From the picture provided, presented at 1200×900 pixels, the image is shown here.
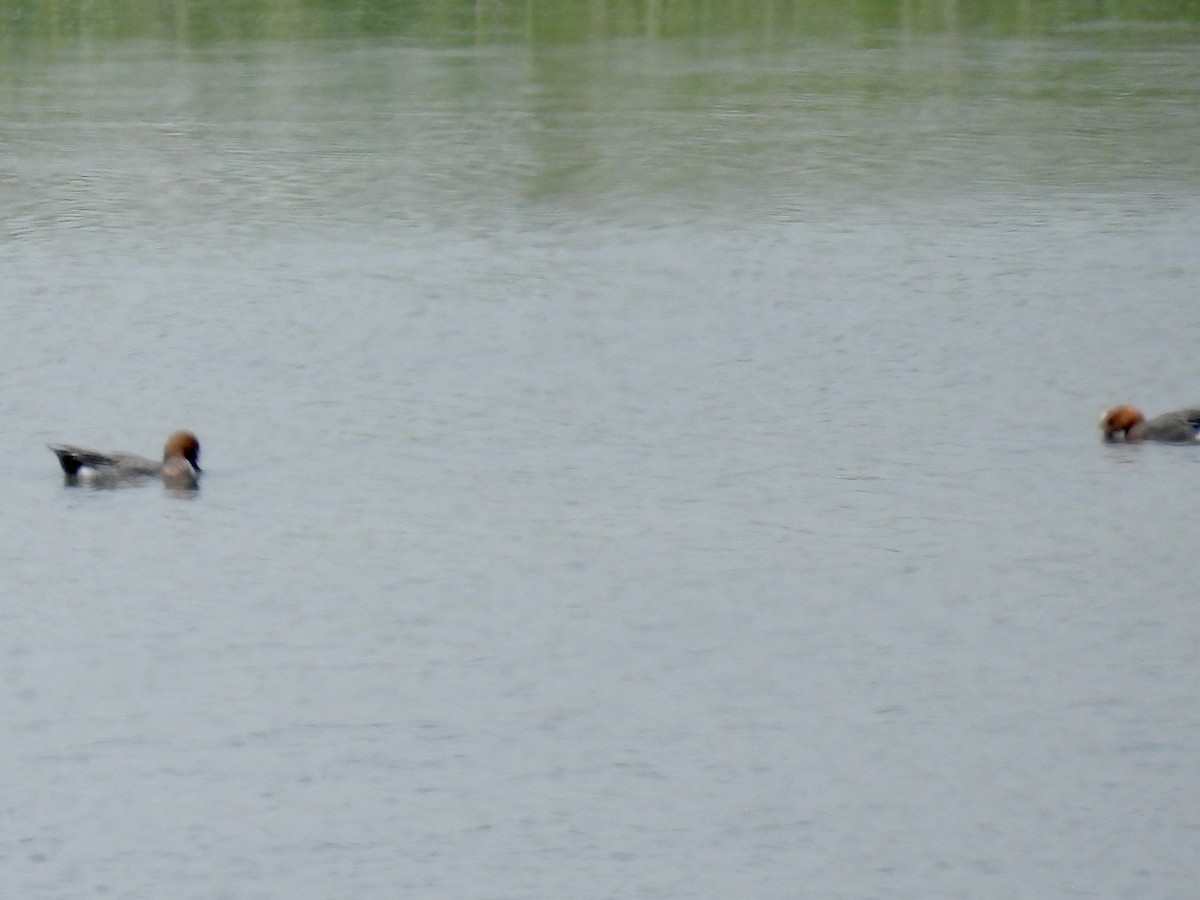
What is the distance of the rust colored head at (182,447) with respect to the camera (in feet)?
52.7

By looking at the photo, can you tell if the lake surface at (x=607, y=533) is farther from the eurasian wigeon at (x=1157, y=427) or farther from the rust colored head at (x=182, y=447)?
the rust colored head at (x=182, y=447)

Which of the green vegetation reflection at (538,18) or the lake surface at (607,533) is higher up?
the green vegetation reflection at (538,18)

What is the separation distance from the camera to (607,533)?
581 inches

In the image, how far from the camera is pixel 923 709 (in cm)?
1162

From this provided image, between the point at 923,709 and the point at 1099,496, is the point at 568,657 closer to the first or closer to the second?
the point at 923,709

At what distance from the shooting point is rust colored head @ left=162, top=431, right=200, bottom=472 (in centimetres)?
1606

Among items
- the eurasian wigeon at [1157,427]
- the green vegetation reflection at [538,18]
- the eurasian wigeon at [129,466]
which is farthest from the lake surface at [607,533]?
the green vegetation reflection at [538,18]

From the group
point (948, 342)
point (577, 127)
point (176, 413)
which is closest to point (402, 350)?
point (176, 413)

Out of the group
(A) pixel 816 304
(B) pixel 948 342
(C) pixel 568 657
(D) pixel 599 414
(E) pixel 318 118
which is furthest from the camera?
(E) pixel 318 118

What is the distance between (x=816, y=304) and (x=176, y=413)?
249 inches

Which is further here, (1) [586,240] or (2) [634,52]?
(2) [634,52]

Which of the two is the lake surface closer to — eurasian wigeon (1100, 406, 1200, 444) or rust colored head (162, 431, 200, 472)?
eurasian wigeon (1100, 406, 1200, 444)

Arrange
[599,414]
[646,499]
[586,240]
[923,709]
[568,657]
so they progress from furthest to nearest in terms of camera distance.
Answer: [586,240]
[599,414]
[646,499]
[568,657]
[923,709]

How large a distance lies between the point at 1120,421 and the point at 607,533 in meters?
3.83
